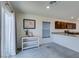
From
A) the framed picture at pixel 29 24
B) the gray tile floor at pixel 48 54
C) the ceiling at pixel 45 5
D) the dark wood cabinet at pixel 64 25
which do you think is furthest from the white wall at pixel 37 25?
the gray tile floor at pixel 48 54

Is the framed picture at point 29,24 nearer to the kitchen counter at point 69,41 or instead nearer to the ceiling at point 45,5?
the ceiling at point 45,5

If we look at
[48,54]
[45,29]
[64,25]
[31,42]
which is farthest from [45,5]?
[64,25]

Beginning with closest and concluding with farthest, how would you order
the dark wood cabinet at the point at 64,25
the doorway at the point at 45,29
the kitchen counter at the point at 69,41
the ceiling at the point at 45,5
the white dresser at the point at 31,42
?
1. the ceiling at the point at 45,5
2. the kitchen counter at the point at 69,41
3. the white dresser at the point at 31,42
4. the doorway at the point at 45,29
5. the dark wood cabinet at the point at 64,25

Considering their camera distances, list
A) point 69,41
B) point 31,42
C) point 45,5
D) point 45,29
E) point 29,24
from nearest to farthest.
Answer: point 45,5
point 69,41
point 31,42
point 29,24
point 45,29

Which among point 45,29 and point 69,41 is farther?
point 45,29

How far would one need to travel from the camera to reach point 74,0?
10.4 feet

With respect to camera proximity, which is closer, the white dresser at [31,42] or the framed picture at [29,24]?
the white dresser at [31,42]

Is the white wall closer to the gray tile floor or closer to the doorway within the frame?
the doorway

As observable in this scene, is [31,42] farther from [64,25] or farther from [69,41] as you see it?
[64,25]

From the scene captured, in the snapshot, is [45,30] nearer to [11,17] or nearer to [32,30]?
[32,30]

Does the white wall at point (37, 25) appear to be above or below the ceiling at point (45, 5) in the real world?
below

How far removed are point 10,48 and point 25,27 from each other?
2.26 m

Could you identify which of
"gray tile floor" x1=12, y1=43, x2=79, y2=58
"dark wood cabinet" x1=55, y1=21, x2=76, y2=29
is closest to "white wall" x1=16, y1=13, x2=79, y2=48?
"dark wood cabinet" x1=55, y1=21, x2=76, y2=29

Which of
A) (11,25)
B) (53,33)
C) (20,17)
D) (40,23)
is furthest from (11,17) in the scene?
(53,33)
